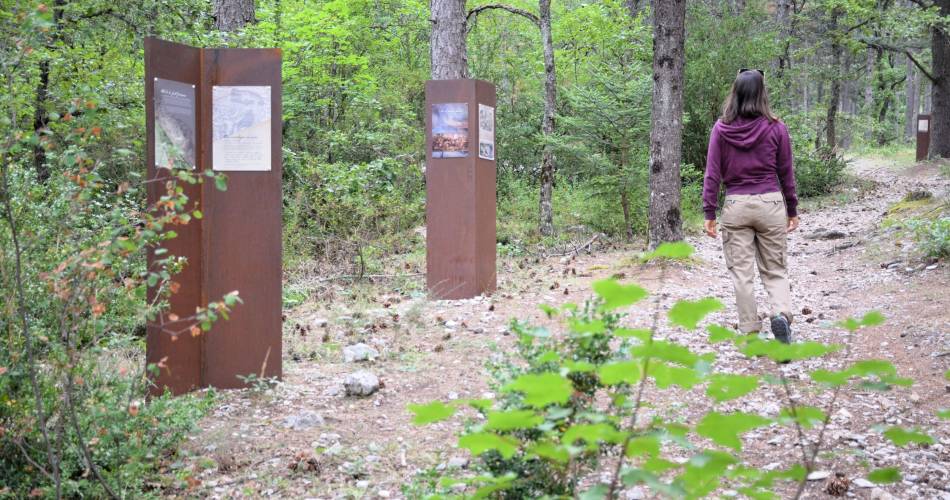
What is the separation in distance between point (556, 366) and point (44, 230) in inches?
94.4

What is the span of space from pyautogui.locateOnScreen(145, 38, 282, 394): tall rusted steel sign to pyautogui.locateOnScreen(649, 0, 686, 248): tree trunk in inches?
232

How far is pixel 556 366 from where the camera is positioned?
2723 mm

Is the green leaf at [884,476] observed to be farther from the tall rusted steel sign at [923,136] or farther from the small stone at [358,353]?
the tall rusted steel sign at [923,136]

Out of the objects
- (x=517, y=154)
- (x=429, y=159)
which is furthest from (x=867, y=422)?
(x=517, y=154)

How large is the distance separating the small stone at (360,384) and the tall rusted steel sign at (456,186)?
3362 millimetres

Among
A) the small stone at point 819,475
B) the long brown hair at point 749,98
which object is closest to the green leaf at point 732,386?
the small stone at point 819,475

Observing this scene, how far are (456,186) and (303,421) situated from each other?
4.48 m

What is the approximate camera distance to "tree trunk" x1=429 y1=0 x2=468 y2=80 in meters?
10.1

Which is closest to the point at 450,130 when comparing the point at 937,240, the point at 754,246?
the point at 754,246

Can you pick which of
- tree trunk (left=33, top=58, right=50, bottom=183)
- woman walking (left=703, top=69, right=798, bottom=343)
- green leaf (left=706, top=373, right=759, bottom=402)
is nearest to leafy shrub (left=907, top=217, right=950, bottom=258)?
woman walking (left=703, top=69, right=798, bottom=343)

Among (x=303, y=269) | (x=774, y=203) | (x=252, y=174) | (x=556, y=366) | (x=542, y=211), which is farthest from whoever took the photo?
(x=542, y=211)

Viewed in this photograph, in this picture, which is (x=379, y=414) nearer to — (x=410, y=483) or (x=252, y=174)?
(x=410, y=483)

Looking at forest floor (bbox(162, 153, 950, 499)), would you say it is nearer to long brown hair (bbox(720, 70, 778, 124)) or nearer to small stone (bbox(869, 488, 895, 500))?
small stone (bbox(869, 488, 895, 500))

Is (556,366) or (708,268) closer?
(556,366)
